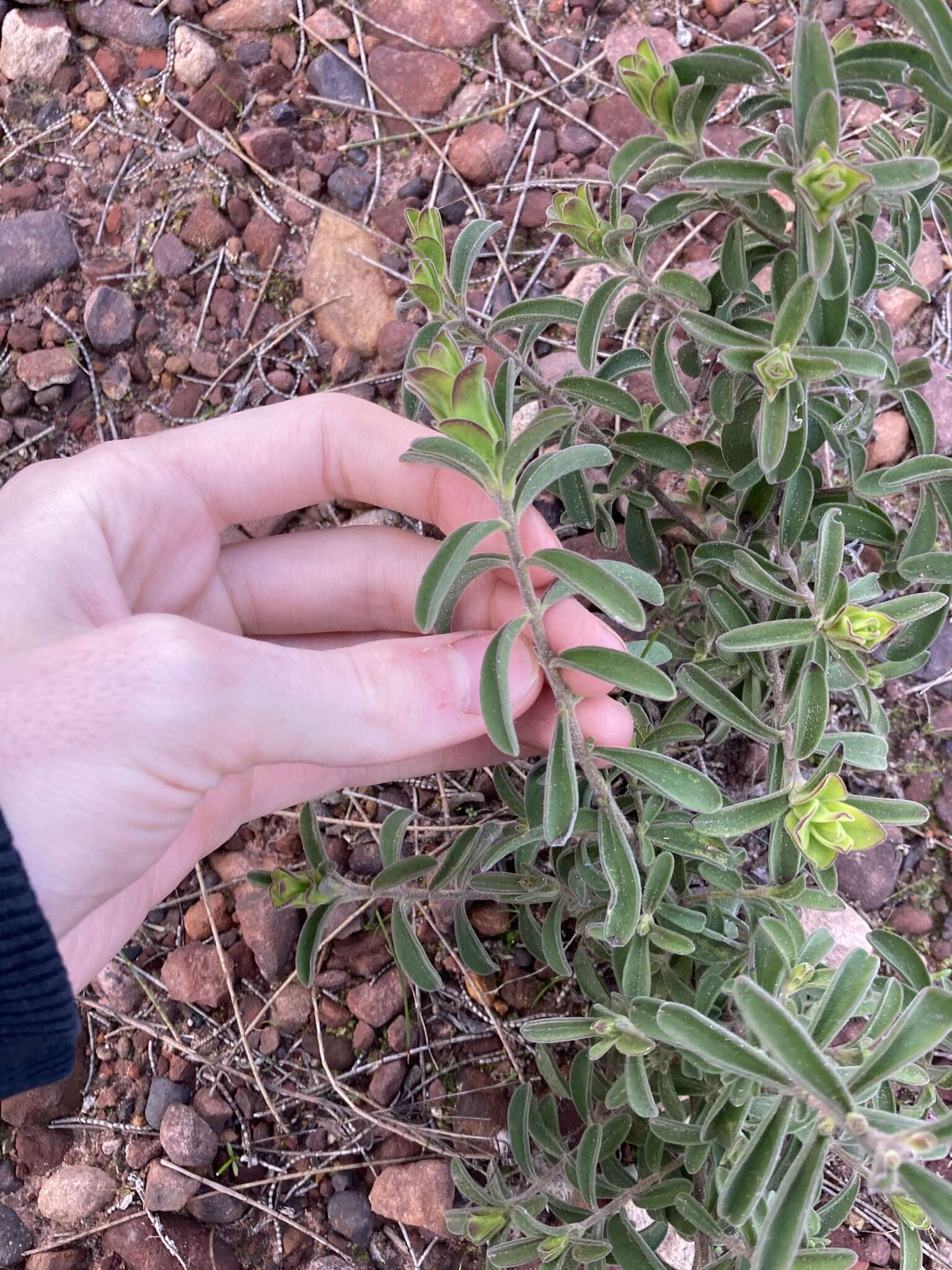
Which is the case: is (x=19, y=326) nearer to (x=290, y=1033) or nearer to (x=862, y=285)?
(x=290, y=1033)

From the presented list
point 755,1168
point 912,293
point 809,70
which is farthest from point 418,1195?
point 912,293

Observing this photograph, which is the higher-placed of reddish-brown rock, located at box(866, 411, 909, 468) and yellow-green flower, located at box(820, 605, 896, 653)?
yellow-green flower, located at box(820, 605, 896, 653)

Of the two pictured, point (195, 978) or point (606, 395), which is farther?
point (195, 978)

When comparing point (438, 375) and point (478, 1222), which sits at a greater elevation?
point (438, 375)

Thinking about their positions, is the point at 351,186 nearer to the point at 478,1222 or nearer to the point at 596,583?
the point at 596,583

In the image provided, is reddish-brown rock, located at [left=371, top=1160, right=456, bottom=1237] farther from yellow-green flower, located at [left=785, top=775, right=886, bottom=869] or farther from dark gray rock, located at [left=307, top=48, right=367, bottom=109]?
dark gray rock, located at [left=307, top=48, right=367, bottom=109]

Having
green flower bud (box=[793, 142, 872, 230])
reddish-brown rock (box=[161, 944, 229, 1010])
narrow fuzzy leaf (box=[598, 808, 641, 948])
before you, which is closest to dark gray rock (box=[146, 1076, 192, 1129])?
reddish-brown rock (box=[161, 944, 229, 1010])

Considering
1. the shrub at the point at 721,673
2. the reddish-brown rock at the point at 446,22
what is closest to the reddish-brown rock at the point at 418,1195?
the shrub at the point at 721,673
